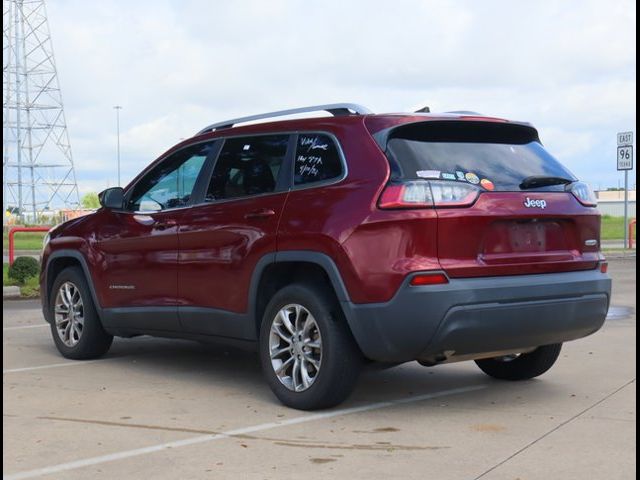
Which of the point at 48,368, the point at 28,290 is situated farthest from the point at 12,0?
the point at 48,368

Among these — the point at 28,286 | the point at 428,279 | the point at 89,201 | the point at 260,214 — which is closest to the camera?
the point at 428,279

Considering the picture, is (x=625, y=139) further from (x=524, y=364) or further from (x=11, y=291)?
(x=524, y=364)

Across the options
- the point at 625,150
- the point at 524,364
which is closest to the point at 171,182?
the point at 524,364

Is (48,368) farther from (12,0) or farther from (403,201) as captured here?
(12,0)

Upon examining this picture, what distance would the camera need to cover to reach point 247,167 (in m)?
6.71

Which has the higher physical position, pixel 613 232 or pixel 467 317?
pixel 613 232

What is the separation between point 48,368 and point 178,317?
1504mm

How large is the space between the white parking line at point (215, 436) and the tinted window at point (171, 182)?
6.86 feet

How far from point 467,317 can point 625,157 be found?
23.0 metres

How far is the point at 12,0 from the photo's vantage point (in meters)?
58.7

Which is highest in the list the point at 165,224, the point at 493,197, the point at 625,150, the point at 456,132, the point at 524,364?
the point at 625,150

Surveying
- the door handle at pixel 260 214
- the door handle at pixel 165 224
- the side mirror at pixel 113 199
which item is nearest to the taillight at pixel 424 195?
the door handle at pixel 260 214

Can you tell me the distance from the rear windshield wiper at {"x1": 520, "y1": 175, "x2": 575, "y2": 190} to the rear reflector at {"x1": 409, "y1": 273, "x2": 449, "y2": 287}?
0.90 metres

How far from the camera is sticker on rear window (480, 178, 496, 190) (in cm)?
577
